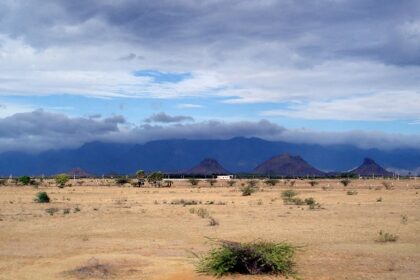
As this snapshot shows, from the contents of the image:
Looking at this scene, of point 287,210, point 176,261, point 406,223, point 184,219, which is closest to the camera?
point 176,261

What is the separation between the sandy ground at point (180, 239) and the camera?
17.6 metres

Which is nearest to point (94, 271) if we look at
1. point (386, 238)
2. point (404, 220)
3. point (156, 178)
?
point (386, 238)

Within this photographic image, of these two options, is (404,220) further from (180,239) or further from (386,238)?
(180,239)

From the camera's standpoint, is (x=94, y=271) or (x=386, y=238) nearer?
(x=94, y=271)

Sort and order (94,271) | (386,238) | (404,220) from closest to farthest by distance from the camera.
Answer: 1. (94,271)
2. (386,238)
3. (404,220)

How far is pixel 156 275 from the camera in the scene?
1659 centimetres

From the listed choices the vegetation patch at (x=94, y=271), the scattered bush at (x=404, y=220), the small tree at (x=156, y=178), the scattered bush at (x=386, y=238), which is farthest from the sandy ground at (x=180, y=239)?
the small tree at (x=156, y=178)

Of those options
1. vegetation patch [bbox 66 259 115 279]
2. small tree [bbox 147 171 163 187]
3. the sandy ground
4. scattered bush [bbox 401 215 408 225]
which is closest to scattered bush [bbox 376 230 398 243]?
the sandy ground

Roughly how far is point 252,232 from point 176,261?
29.7 feet

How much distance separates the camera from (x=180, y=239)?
25062 mm

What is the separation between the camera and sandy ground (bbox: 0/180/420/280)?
57.6 feet

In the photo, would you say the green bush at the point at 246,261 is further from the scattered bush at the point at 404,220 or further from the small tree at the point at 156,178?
A: the small tree at the point at 156,178

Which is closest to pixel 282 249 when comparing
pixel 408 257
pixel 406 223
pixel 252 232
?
pixel 408 257

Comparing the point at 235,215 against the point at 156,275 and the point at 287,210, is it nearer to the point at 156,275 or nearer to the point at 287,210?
the point at 287,210
